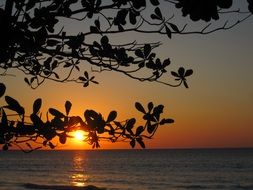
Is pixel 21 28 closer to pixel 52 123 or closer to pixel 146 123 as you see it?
pixel 52 123

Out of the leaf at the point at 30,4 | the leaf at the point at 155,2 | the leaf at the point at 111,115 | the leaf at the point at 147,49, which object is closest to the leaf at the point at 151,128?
the leaf at the point at 111,115

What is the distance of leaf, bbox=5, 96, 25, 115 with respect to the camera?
2.62m

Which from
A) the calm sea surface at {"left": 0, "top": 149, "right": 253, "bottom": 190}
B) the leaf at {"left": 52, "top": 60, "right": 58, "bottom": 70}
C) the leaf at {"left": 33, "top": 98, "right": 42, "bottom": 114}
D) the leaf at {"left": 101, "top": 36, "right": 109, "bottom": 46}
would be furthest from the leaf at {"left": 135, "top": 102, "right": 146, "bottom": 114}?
the calm sea surface at {"left": 0, "top": 149, "right": 253, "bottom": 190}

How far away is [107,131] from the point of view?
320 centimetres

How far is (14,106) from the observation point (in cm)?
266

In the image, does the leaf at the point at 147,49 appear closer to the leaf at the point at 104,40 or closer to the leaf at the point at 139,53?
the leaf at the point at 139,53

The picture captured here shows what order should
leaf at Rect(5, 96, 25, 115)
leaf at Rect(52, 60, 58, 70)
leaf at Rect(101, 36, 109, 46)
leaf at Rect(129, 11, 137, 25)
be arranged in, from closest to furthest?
leaf at Rect(5, 96, 25, 115) → leaf at Rect(129, 11, 137, 25) → leaf at Rect(101, 36, 109, 46) → leaf at Rect(52, 60, 58, 70)

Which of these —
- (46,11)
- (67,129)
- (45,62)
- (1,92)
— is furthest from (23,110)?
(45,62)

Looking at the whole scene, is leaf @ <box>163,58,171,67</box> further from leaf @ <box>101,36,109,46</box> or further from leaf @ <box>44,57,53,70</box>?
leaf @ <box>44,57,53,70</box>

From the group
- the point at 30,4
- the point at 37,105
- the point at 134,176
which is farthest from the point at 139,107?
the point at 134,176

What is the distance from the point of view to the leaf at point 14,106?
2623 mm

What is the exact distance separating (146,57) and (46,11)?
0.89 metres

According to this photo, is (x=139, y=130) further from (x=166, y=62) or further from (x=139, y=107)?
(x=166, y=62)

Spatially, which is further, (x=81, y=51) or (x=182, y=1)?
(x=81, y=51)
